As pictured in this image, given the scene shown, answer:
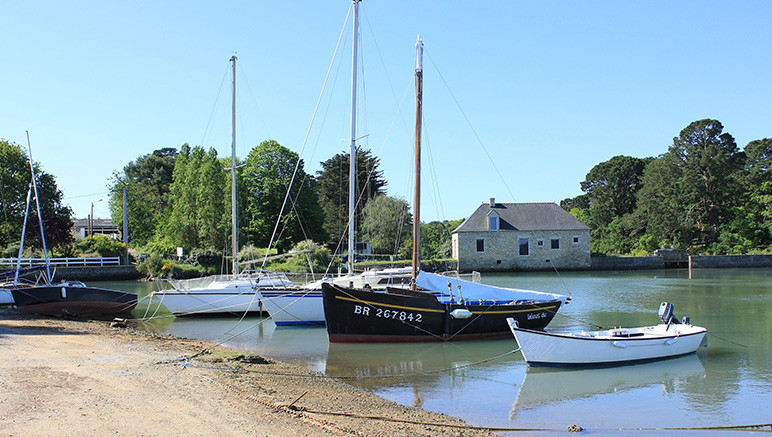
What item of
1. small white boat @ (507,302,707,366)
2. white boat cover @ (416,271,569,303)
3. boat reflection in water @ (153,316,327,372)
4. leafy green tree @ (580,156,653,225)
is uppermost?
leafy green tree @ (580,156,653,225)

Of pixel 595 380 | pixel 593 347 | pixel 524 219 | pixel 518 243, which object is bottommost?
pixel 595 380

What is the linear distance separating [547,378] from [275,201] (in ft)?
137

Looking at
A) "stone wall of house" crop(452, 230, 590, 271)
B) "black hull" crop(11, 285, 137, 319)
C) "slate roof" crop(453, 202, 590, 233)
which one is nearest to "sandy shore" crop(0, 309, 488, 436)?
"black hull" crop(11, 285, 137, 319)

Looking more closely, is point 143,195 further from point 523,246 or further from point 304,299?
point 304,299

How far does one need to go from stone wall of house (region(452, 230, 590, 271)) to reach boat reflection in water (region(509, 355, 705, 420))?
135 feet

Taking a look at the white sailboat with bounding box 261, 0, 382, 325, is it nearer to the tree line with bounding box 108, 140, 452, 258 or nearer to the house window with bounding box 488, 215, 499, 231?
the tree line with bounding box 108, 140, 452, 258

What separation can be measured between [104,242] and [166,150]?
131ft

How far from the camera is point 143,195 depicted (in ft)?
211

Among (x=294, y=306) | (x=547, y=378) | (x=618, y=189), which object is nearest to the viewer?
(x=547, y=378)

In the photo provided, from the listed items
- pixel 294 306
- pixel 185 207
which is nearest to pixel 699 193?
pixel 185 207

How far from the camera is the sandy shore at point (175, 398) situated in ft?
25.5

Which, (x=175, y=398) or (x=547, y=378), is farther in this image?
(x=547, y=378)

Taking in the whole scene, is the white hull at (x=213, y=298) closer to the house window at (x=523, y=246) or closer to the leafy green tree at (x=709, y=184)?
the house window at (x=523, y=246)

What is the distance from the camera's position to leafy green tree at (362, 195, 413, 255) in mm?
57469
